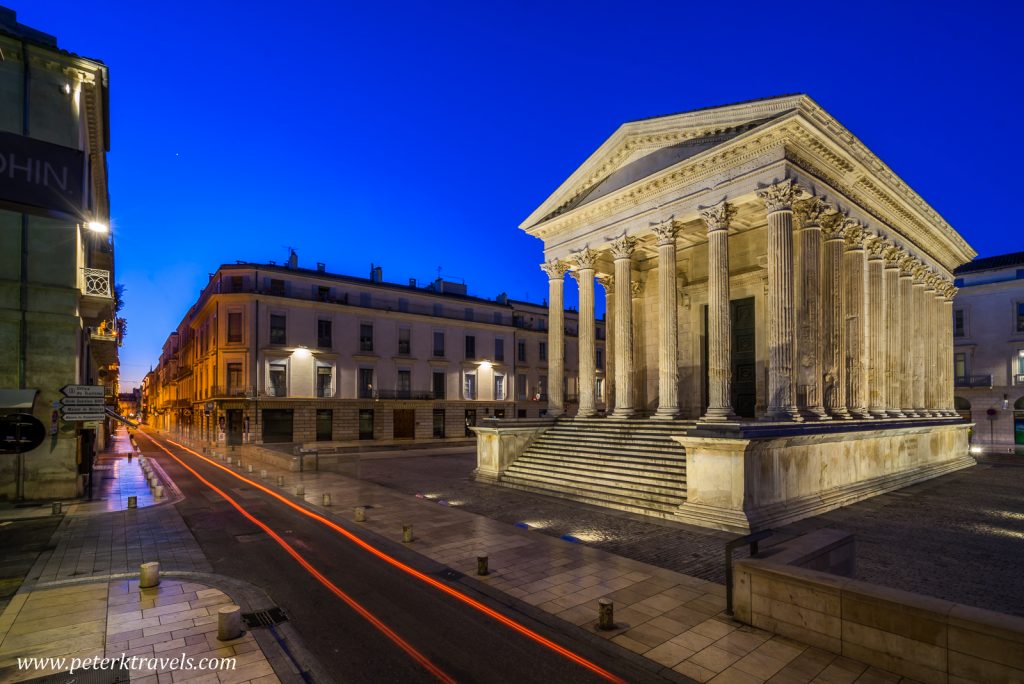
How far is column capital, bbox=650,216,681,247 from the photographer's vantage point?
19891 millimetres

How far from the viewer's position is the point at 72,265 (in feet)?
55.3

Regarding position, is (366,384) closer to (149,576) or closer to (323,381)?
(323,381)

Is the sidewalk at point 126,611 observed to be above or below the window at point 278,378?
below

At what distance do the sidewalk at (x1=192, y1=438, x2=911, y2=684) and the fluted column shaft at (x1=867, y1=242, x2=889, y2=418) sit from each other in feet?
51.5

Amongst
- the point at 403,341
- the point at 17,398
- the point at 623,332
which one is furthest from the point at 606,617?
the point at 403,341

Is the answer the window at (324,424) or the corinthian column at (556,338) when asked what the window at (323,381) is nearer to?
the window at (324,424)

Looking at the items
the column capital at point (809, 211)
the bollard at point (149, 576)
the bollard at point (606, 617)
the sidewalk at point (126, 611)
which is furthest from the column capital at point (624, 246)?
the bollard at point (149, 576)

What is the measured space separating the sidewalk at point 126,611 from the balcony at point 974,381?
52037 millimetres

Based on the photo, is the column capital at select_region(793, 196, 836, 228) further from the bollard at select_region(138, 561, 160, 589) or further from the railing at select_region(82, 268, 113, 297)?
the railing at select_region(82, 268, 113, 297)

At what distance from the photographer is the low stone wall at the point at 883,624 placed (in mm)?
5324

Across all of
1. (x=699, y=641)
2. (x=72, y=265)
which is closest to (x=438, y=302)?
(x=72, y=265)

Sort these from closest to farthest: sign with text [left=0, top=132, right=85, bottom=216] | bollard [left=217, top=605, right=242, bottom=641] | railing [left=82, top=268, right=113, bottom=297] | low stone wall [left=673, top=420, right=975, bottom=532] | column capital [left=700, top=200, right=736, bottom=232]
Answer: sign with text [left=0, top=132, right=85, bottom=216]
bollard [left=217, top=605, right=242, bottom=641]
low stone wall [left=673, top=420, right=975, bottom=532]
railing [left=82, top=268, right=113, bottom=297]
column capital [left=700, top=200, right=736, bottom=232]

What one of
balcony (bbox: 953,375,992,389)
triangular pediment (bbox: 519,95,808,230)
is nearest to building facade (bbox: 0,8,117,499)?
triangular pediment (bbox: 519,95,808,230)

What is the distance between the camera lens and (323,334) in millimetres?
43531
